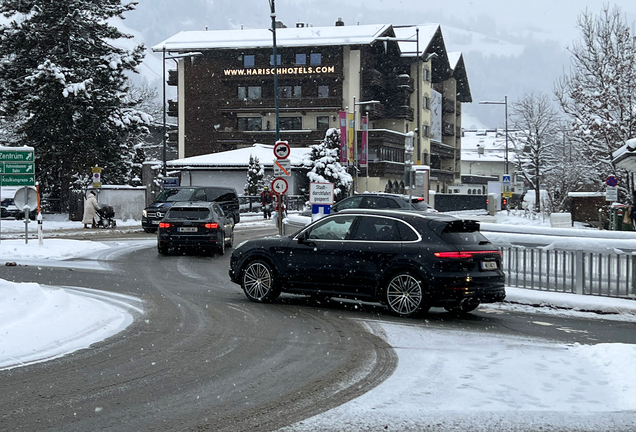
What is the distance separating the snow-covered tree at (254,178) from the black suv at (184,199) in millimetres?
24163

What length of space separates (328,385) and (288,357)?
4.39ft

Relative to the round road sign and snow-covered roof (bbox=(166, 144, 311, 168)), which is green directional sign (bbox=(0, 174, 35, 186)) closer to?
the round road sign

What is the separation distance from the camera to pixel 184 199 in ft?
101

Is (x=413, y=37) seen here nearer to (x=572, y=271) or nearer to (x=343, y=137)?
(x=343, y=137)

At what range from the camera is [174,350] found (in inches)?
341

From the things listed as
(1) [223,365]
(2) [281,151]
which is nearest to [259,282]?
(1) [223,365]

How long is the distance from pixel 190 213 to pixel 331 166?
117ft

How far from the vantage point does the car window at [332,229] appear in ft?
40.0

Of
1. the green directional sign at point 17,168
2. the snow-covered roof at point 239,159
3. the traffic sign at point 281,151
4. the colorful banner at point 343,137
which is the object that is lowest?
the green directional sign at point 17,168

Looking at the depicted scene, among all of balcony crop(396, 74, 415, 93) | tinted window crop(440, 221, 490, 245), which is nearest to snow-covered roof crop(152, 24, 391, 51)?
balcony crop(396, 74, 415, 93)

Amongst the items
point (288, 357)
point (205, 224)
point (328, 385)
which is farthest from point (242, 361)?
point (205, 224)

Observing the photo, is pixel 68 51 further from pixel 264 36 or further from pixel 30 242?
pixel 264 36

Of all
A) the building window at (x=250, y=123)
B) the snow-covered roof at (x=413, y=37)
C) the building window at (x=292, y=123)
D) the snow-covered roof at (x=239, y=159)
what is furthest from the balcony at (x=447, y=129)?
the snow-covered roof at (x=239, y=159)

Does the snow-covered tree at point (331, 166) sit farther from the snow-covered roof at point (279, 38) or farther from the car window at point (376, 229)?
the car window at point (376, 229)
